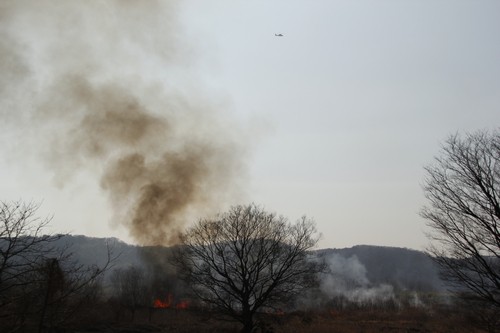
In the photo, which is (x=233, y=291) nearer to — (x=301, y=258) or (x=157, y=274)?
(x=301, y=258)

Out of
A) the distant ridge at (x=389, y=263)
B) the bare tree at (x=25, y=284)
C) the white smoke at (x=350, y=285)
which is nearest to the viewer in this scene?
the bare tree at (x=25, y=284)

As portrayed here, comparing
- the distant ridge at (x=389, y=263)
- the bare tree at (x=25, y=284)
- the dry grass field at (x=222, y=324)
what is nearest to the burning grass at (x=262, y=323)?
the dry grass field at (x=222, y=324)

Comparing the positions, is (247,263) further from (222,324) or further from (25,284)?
(25,284)

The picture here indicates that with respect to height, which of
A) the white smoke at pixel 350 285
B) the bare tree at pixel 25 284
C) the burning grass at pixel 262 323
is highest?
the white smoke at pixel 350 285

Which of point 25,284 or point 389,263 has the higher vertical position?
point 389,263

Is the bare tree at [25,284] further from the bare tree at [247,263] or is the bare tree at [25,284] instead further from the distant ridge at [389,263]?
the distant ridge at [389,263]

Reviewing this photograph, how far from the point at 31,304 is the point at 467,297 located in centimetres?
1168

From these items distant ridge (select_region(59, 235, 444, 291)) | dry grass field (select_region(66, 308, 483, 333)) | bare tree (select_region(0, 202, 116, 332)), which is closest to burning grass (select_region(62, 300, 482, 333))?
dry grass field (select_region(66, 308, 483, 333))

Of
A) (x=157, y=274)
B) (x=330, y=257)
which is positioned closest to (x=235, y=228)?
(x=157, y=274)

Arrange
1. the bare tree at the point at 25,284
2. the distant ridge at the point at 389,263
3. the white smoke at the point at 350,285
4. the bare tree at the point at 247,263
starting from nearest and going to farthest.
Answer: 1. the bare tree at the point at 25,284
2. the bare tree at the point at 247,263
3. the white smoke at the point at 350,285
4. the distant ridge at the point at 389,263

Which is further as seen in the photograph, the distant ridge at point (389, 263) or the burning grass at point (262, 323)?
the distant ridge at point (389, 263)

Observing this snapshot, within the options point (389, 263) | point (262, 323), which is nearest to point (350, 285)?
point (389, 263)

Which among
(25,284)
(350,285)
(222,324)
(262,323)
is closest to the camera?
(25,284)

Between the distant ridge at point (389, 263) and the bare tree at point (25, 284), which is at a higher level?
the distant ridge at point (389, 263)
